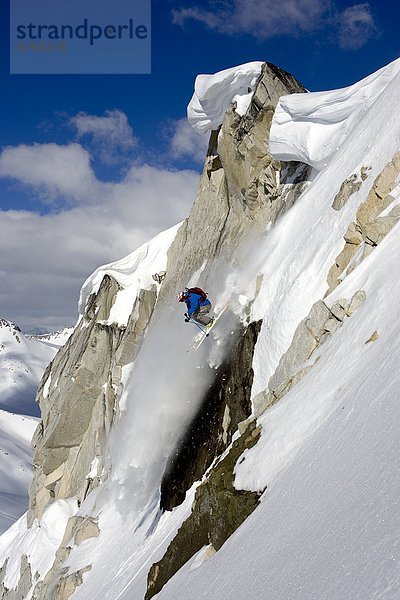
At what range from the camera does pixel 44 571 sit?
1089 inches

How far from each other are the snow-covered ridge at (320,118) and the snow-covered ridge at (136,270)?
496 inches

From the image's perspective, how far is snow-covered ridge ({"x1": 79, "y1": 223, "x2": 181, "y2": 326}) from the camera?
32.5m

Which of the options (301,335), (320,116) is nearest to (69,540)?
(301,335)

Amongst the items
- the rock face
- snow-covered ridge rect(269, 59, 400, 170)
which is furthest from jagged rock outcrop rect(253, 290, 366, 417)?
snow-covered ridge rect(269, 59, 400, 170)

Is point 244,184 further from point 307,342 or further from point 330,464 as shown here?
point 330,464

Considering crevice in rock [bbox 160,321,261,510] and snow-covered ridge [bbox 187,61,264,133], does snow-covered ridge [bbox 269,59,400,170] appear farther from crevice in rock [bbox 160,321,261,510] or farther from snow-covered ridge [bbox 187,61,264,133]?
crevice in rock [bbox 160,321,261,510]

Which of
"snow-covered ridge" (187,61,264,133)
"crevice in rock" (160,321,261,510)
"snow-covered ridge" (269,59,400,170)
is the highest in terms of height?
"snow-covered ridge" (187,61,264,133)

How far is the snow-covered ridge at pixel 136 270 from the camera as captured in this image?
32.5m

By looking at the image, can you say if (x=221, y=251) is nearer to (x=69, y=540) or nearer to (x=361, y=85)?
(x=361, y=85)

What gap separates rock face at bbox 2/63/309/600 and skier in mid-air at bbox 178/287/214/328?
162 cm

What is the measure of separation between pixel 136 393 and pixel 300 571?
21.6 m

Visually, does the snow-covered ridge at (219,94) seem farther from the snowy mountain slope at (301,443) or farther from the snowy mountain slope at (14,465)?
the snowy mountain slope at (14,465)

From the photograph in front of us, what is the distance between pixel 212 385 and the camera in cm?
1892

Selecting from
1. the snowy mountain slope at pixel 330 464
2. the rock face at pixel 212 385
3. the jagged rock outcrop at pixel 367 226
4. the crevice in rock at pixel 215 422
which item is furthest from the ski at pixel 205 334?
the jagged rock outcrop at pixel 367 226
